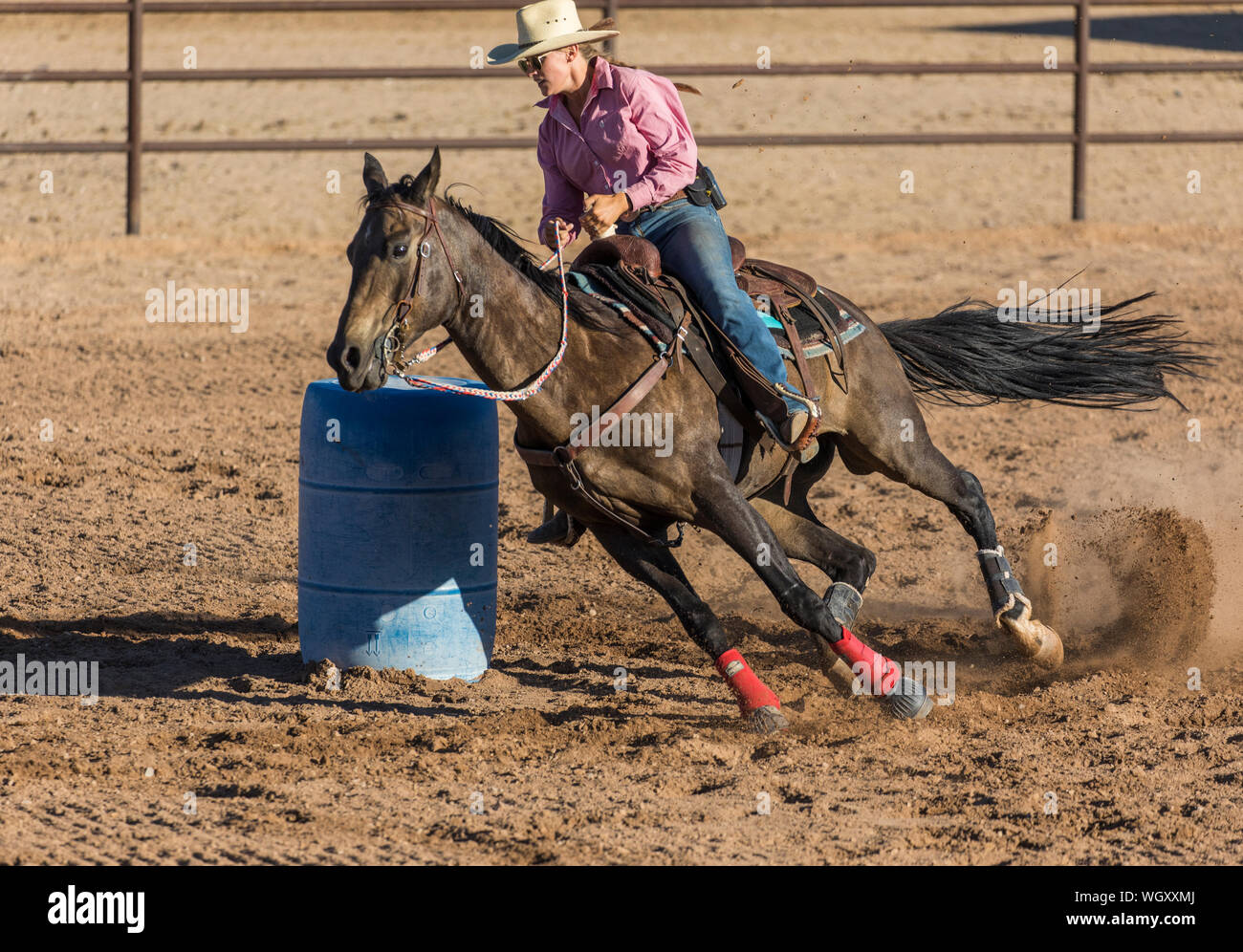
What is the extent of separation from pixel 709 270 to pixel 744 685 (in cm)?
135

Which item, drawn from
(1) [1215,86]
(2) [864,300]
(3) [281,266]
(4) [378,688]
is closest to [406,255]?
(4) [378,688]

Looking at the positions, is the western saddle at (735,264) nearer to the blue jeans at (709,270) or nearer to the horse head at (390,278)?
the blue jeans at (709,270)

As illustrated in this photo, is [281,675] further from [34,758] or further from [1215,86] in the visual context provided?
[1215,86]

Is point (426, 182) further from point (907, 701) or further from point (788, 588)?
point (907, 701)

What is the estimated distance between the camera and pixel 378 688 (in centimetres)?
525

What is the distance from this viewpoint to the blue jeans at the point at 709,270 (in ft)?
15.7

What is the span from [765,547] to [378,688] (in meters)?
1.51

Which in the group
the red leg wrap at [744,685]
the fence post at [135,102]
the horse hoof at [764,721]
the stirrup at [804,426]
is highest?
the fence post at [135,102]

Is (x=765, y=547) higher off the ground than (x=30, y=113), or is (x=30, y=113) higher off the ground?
(x=30, y=113)

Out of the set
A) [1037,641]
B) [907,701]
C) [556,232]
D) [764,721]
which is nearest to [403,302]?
[556,232]

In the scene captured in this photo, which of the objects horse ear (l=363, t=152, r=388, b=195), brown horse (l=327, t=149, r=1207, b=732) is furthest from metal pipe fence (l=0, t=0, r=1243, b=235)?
horse ear (l=363, t=152, r=388, b=195)

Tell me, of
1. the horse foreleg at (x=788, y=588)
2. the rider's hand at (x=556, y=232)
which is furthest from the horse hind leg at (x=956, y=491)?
the rider's hand at (x=556, y=232)

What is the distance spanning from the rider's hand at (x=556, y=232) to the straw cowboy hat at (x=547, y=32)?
1.73 ft

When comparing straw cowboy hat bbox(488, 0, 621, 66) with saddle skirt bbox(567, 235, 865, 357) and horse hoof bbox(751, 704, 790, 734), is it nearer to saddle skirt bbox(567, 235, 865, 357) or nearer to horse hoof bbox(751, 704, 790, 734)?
saddle skirt bbox(567, 235, 865, 357)
